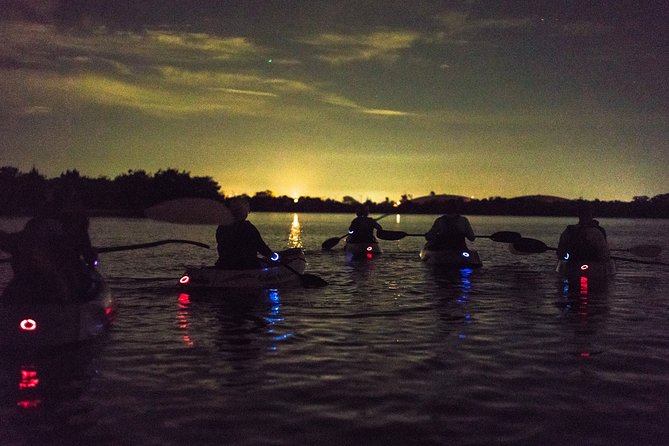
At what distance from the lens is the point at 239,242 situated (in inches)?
634

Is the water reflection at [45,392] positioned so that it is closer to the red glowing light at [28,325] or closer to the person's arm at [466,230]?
the red glowing light at [28,325]

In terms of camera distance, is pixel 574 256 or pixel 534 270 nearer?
pixel 574 256

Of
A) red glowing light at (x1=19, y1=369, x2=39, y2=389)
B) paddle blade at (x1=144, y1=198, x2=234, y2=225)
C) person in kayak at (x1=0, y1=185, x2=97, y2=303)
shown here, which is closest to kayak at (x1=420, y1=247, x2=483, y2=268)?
paddle blade at (x1=144, y1=198, x2=234, y2=225)

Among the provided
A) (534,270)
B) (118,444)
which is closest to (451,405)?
(118,444)

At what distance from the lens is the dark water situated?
634 cm

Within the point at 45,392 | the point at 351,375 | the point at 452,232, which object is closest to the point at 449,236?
the point at 452,232

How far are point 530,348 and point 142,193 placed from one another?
181099mm

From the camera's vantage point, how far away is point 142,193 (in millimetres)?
182625

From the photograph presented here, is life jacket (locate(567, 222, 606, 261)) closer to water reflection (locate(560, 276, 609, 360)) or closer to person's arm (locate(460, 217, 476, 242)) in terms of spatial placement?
water reflection (locate(560, 276, 609, 360))

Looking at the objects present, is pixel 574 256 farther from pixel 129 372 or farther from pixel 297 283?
pixel 129 372

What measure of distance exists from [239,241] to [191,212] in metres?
1.32

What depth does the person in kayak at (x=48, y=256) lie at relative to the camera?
9.48 metres

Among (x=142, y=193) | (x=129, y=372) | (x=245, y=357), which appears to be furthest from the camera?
(x=142, y=193)

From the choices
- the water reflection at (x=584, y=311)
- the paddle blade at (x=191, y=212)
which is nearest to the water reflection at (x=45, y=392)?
the paddle blade at (x=191, y=212)
